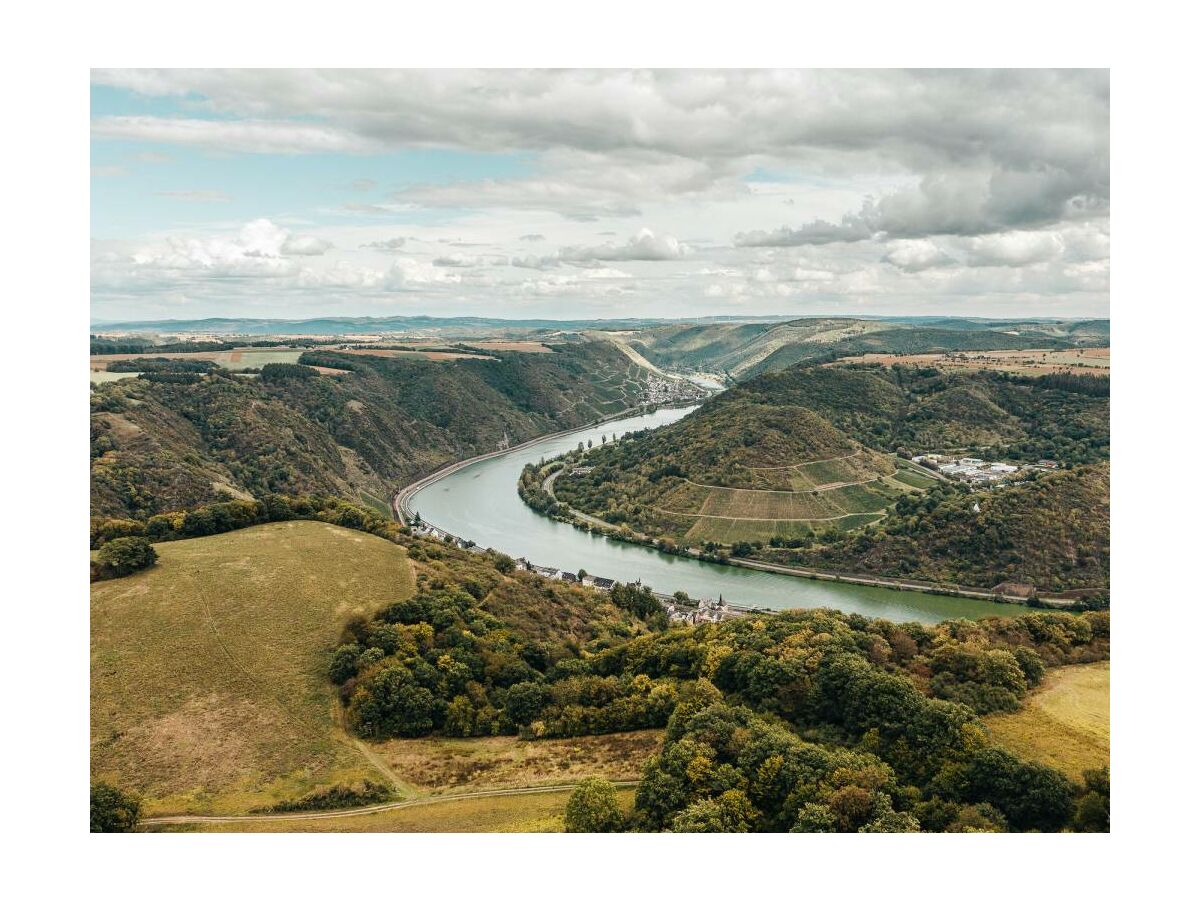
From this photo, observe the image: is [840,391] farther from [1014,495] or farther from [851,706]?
[851,706]

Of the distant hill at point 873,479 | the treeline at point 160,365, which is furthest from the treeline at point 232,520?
the treeline at point 160,365

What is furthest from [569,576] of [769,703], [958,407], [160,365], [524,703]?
[160,365]

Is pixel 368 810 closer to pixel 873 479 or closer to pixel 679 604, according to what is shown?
pixel 679 604

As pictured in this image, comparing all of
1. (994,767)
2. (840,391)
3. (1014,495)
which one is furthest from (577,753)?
(840,391)

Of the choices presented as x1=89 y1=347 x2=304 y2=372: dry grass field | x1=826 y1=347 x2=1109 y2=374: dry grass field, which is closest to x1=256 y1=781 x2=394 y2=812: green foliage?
x1=826 y1=347 x2=1109 y2=374: dry grass field

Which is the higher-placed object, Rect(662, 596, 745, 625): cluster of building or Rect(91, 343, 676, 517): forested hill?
Rect(91, 343, 676, 517): forested hill

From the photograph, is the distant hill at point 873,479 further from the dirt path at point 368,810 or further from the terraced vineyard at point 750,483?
the dirt path at point 368,810

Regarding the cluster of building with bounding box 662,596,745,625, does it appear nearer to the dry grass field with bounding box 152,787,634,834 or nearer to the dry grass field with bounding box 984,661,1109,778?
the dry grass field with bounding box 984,661,1109,778
